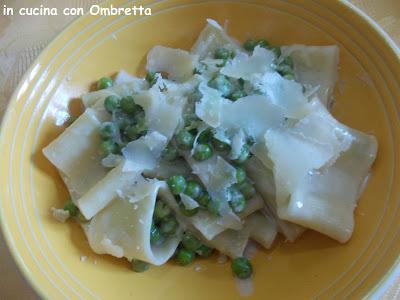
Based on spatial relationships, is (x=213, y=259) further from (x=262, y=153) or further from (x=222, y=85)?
(x=222, y=85)

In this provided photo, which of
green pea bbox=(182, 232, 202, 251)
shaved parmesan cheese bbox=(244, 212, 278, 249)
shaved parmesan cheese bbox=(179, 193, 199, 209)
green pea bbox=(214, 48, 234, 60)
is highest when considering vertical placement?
green pea bbox=(214, 48, 234, 60)

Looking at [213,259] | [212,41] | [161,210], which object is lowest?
[213,259]

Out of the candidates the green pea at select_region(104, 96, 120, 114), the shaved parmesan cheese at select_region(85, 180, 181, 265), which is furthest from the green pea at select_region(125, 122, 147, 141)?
the shaved parmesan cheese at select_region(85, 180, 181, 265)

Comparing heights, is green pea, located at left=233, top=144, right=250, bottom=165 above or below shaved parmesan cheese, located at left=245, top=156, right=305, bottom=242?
above

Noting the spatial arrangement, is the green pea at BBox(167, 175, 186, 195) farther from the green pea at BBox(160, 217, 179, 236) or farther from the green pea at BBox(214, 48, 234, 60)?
the green pea at BBox(214, 48, 234, 60)

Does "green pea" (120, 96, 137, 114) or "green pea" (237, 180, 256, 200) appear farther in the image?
"green pea" (120, 96, 137, 114)

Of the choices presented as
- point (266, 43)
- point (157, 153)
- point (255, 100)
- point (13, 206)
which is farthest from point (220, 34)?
point (13, 206)

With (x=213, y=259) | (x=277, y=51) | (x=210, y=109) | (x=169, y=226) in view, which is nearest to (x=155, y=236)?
(x=169, y=226)
